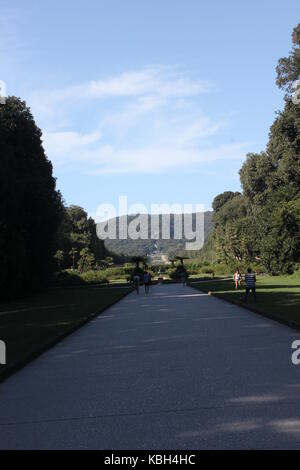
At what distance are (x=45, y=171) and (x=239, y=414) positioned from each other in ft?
135

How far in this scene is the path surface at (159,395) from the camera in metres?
5.82

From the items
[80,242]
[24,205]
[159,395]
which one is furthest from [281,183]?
[159,395]

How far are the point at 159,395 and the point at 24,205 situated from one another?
33.7m

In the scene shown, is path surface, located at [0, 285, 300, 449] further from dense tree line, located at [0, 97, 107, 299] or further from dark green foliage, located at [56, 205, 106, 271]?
dark green foliage, located at [56, 205, 106, 271]

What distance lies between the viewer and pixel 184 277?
181ft

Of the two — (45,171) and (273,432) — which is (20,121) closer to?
(45,171)

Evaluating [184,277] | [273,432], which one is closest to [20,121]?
[184,277]

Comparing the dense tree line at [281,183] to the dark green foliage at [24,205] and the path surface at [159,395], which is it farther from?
the path surface at [159,395]

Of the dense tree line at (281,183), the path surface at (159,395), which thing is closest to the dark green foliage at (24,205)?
the dense tree line at (281,183)

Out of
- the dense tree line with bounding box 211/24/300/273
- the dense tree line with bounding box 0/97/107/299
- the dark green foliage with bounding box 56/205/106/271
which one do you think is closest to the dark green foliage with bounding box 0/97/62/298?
the dense tree line with bounding box 0/97/107/299

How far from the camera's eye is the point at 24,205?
40031 millimetres

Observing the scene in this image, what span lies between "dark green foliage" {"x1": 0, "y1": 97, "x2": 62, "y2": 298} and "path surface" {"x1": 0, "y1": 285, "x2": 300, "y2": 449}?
70.2ft

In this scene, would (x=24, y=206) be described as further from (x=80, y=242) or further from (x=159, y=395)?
(x=80, y=242)

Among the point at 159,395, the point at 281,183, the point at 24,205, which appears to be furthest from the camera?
the point at 281,183
